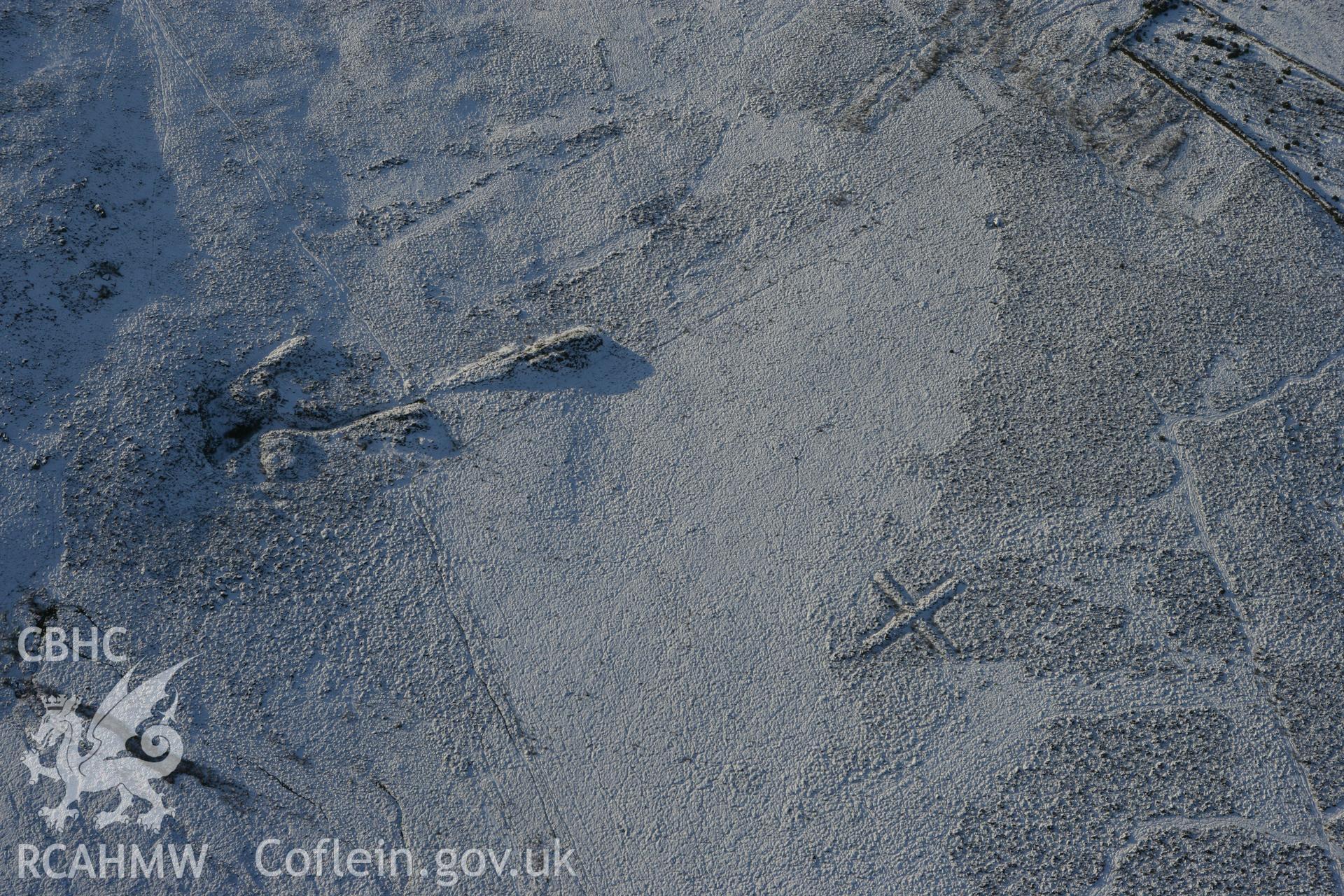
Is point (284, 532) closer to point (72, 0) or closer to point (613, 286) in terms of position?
point (613, 286)

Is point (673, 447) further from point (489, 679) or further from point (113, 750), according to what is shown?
point (113, 750)

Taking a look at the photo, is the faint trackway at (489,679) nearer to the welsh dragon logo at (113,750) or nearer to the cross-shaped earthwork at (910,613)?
the welsh dragon logo at (113,750)

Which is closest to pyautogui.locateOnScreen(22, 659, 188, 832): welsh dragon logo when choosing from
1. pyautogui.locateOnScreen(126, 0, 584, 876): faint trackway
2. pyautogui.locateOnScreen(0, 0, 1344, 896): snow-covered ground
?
pyautogui.locateOnScreen(0, 0, 1344, 896): snow-covered ground

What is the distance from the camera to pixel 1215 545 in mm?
21906

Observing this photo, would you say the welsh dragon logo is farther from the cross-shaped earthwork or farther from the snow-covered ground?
the cross-shaped earthwork

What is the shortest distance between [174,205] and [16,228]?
13.8 ft

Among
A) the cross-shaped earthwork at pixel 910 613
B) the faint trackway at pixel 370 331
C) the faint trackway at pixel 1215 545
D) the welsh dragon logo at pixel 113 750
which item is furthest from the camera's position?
the cross-shaped earthwork at pixel 910 613

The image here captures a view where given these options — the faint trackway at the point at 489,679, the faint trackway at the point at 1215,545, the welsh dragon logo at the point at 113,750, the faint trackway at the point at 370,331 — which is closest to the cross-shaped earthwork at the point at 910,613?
the faint trackway at the point at 1215,545

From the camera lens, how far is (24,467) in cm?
2223

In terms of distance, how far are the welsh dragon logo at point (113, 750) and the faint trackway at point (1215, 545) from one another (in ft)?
83.0

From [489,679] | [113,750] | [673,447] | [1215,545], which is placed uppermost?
[113,750]

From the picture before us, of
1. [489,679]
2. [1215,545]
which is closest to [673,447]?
[489,679]

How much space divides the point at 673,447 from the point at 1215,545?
14200 mm

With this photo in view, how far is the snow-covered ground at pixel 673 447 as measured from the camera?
63.2 feet
